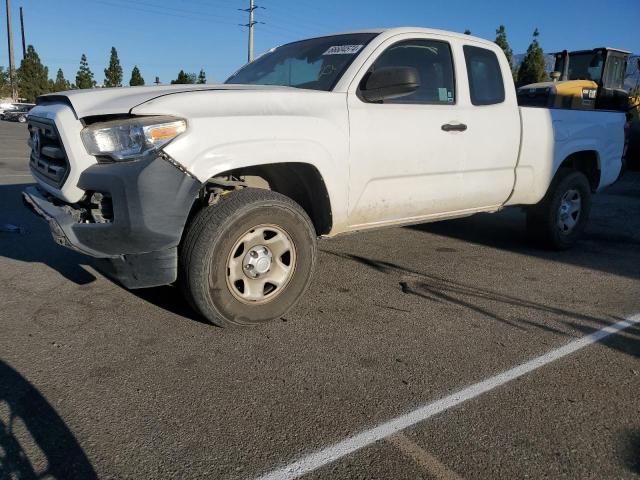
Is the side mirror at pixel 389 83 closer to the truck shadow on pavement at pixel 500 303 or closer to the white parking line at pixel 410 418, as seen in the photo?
the truck shadow on pavement at pixel 500 303

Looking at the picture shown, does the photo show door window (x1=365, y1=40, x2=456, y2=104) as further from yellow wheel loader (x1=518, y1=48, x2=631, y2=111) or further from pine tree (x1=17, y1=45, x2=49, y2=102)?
pine tree (x1=17, y1=45, x2=49, y2=102)

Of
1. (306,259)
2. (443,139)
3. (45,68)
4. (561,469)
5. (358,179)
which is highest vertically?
(45,68)

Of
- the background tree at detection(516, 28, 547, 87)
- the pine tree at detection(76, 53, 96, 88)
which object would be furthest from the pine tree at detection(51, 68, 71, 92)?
the background tree at detection(516, 28, 547, 87)

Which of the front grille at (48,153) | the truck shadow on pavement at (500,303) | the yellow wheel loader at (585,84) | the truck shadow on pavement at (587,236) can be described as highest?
the yellow wheel loader at (585,84)

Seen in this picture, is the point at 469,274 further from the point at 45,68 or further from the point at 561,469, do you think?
the point at 45,68

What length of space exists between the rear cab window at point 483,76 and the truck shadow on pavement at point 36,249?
3.60 m

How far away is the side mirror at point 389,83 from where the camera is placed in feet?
12.4

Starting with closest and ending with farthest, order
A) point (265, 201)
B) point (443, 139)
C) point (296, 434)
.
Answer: point (296, 434) < point (265, 201) < point (443, 139)

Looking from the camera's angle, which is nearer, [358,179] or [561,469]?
[561,469]

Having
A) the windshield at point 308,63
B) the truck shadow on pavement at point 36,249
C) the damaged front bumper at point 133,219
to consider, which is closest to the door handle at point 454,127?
the windshield at point 308,63

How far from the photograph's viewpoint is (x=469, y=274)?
4.94m

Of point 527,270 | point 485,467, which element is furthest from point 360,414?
point 527,270

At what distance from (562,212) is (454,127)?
210cm

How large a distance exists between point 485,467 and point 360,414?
0.61 m
